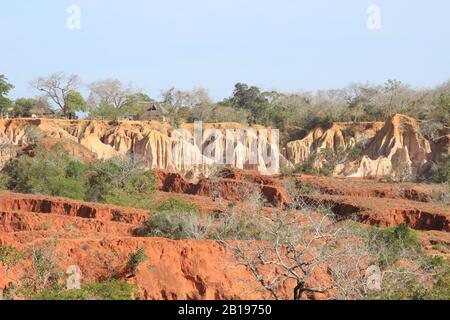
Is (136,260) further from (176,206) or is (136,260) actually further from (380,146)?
(380,146)

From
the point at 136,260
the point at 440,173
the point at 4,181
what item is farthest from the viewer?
the point at 440,173

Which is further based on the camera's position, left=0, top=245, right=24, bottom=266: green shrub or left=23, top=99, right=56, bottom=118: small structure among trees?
left=23, top=99, right=56, bottom=118: small structure among trees

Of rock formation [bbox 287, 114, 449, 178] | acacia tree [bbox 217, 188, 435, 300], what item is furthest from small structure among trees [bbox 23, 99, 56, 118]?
acacia tree [bbox 217, 188, 435, 300]

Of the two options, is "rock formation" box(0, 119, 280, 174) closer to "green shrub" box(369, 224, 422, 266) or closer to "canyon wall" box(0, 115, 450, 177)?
"canyon wall" box(0, 115, 450, 177)

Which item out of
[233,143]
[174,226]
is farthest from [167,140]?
[174,226]

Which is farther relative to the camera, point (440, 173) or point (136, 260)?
point (440, 173)

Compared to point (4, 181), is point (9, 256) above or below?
above

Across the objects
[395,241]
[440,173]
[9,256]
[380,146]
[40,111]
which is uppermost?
[40,111]

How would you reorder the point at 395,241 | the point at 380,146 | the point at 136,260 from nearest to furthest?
the point at 136,260, the point at 395,241, the point at 380,146

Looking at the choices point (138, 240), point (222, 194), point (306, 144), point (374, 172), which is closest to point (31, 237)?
point (138, 240)

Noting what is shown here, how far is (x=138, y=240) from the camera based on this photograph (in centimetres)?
2067

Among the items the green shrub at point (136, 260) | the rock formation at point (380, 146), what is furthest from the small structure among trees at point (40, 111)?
the green shrub at point (136, 260)
